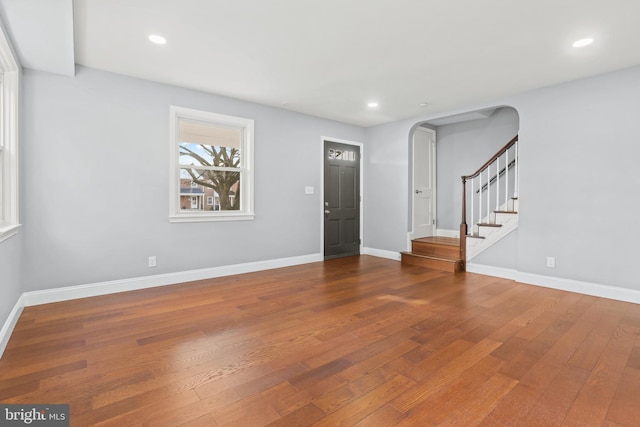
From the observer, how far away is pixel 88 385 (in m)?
1.89

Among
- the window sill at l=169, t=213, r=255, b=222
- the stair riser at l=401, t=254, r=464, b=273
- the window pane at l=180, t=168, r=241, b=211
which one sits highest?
the window pane at l=180, t=168, r=241, b=211

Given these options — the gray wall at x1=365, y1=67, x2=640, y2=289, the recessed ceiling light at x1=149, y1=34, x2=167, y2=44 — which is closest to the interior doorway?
the gray wall at x1=365, y1=67, x2=640, y2=289

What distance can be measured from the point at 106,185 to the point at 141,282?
4.01ft

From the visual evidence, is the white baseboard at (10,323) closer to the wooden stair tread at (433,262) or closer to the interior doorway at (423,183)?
the wooden stair tread at (433,262)

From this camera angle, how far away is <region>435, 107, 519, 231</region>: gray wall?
5.75 meters

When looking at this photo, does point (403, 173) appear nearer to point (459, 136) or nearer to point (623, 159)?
point (459, 136)

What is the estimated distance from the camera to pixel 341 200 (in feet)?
20.1

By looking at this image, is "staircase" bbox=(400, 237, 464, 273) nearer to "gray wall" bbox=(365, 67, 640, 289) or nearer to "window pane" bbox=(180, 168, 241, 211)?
"gray wall" bbox=(365, 67, 640, 289)

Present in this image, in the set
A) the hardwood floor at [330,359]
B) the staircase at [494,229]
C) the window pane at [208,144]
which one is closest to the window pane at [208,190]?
the window pane at [208,144]

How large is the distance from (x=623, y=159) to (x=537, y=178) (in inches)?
32.9

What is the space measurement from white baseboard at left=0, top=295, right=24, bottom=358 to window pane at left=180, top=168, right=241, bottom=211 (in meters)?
1.88

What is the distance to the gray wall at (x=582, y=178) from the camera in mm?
3557

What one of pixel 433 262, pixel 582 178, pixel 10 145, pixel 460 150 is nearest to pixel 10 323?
pixel 10 145

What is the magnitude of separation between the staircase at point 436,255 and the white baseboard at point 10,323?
504 cm
